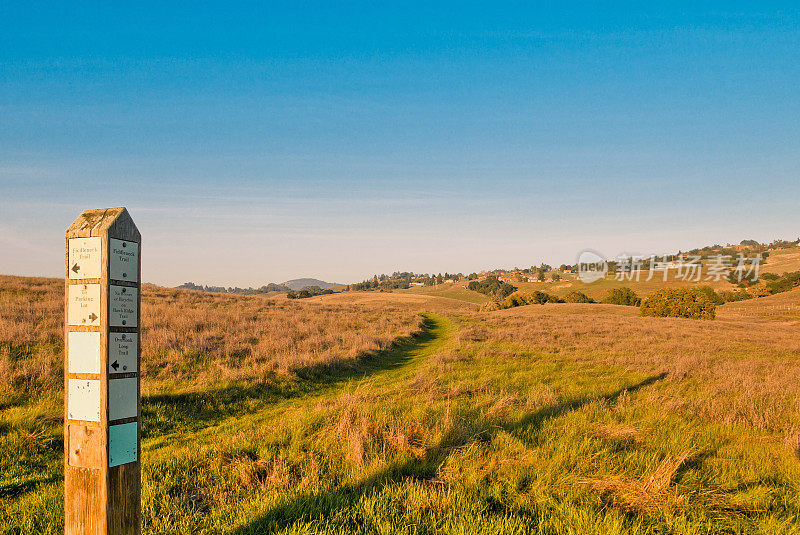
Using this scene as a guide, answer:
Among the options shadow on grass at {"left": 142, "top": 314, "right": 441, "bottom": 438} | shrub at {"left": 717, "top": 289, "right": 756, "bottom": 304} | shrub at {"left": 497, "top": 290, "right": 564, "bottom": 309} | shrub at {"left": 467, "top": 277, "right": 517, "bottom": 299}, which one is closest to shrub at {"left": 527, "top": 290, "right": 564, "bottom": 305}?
shrub at {"left": 497, "top": 290, "right": 564, "bottom": 309}

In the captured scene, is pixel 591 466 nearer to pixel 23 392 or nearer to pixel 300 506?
pixel 300 506

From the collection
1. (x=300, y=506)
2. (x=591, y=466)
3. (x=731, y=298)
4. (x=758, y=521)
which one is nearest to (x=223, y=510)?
(x=300, y=506)

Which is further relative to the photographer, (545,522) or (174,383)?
(174,383)

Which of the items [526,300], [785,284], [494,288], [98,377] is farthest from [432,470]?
[494,288]

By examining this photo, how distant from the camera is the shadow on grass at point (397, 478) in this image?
3.69 metres

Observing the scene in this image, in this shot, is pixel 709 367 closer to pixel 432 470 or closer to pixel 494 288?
pixel 432 470

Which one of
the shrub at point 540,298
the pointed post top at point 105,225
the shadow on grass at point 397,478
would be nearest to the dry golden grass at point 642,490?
the shadow on grass at point 397,478

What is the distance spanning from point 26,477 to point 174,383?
15.6ft

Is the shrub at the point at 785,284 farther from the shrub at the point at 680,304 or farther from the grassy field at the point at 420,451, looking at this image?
the grassy field at the point at 420,451

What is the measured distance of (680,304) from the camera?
6506 cm

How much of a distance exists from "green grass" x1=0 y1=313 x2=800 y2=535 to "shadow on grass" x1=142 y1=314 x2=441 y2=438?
0.21 ft

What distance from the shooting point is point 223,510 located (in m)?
3.91

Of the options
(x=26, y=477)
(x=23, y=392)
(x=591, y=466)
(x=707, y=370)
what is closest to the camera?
(x=591, y=466)

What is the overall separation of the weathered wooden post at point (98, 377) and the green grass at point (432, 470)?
1.03 metres
